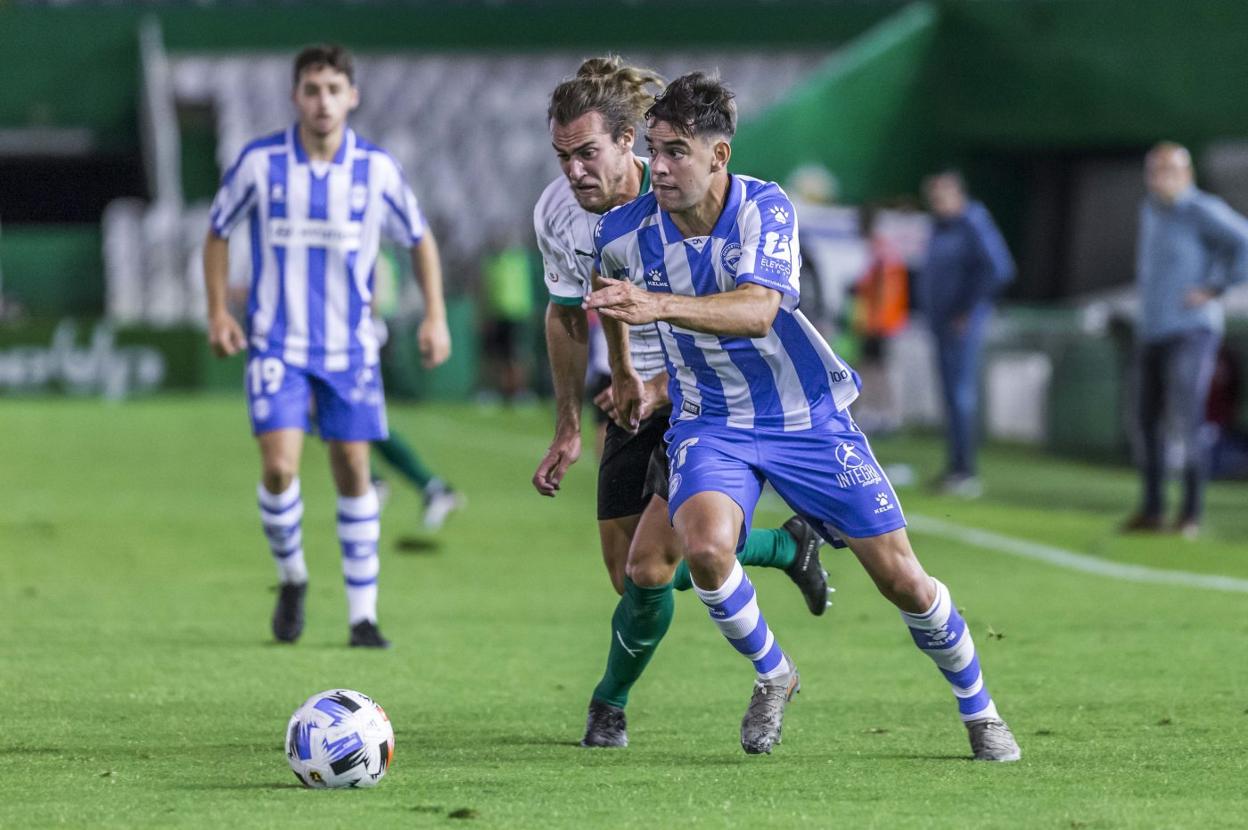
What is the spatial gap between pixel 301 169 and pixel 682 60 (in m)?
26.0

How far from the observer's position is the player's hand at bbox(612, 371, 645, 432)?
578cm

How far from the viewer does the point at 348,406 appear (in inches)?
299

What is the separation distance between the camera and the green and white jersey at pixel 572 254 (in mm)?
5887

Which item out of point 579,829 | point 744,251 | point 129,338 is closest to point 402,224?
point 744,251

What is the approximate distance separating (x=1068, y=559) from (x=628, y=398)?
5.38 metres

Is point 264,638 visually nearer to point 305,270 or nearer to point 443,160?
point 305,270

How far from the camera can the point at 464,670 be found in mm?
7199

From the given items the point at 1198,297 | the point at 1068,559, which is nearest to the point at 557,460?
the point at 1068,559

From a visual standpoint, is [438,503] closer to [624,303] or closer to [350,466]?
[350,466]

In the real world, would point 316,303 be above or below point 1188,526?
above

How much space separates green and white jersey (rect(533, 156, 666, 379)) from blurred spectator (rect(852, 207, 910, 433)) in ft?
41.8

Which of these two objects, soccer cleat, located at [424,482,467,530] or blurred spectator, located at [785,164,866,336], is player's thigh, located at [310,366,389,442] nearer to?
soccer cleat, located at [424,482,467,530]

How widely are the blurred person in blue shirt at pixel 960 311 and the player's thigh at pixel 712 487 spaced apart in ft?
28.7

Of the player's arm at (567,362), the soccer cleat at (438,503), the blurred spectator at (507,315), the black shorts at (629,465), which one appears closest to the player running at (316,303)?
the player's arm at (567,362)
